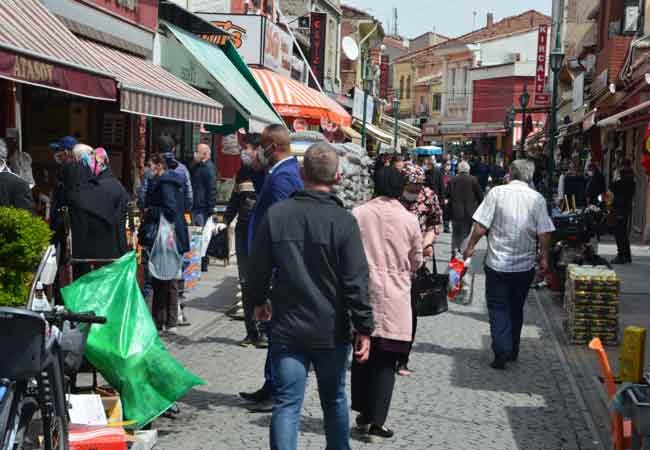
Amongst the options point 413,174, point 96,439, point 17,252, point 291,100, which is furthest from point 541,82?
point 17,252

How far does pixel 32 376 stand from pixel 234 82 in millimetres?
13527

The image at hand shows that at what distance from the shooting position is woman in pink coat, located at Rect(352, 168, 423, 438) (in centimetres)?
625

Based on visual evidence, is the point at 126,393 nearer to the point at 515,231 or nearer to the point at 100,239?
the point at 100,239

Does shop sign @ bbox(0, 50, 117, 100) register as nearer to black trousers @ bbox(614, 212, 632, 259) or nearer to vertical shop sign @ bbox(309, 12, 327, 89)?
black trousers @ bbox(614, 212, 632, 259)

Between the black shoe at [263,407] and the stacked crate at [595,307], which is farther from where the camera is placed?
the stacked crate at [595,307]

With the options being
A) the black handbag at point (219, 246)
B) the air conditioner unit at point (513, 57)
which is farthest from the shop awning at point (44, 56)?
the air conditioner unit at point (513, 57)

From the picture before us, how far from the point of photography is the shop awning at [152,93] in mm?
10477

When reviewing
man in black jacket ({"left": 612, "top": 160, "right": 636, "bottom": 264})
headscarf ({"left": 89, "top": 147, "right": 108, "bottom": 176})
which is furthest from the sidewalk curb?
man in black jacket ({"left": 612, "top": 160, "right": 636, "bottom": 264})

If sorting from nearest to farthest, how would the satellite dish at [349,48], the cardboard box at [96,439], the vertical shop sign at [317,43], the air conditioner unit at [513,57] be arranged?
1. the cardboard box at [96,439]
2. the vertical shop sign at [317,43]
3. the satellite dish at [349,48]
4. the air conditioner unit at [513,57]

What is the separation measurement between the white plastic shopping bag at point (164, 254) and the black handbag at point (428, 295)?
2.63 meters

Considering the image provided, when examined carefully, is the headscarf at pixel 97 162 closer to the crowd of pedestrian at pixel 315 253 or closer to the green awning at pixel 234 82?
the crowd of pedestrian at pixel 315 253

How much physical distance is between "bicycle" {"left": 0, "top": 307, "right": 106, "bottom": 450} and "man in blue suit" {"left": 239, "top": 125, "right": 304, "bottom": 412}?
2.44 metres

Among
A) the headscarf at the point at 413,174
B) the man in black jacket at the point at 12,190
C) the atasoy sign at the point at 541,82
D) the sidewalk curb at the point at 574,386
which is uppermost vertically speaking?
the atasoy sign at the point at 541,82

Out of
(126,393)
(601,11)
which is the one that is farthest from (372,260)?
(601,11)
